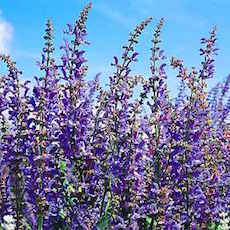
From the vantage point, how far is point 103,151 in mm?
6824

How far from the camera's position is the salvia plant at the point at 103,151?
21.1ft

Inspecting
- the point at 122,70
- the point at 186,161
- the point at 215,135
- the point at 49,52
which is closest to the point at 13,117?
the point at 49,52

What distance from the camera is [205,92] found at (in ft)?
25.6

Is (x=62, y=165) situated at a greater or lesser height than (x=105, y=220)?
greater

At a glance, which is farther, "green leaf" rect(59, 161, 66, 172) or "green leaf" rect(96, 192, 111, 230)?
"green leaf" rect(59, 161, 66, 172)

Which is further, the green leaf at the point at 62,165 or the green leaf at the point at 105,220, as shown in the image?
the green leaf at the point at 62,165

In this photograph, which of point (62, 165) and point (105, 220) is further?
point (62, 165)

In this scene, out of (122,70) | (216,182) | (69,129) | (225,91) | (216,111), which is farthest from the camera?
(225,91)

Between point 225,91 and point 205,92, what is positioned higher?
point 225,91

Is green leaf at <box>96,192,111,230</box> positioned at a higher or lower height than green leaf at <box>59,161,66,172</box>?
lower

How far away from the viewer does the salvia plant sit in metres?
6.42

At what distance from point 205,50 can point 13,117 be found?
8.56 ft

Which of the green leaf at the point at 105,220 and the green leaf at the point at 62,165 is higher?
the green leaf at the point at 62,165

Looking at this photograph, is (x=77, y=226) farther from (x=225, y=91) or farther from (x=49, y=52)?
(x=225, y=91)
